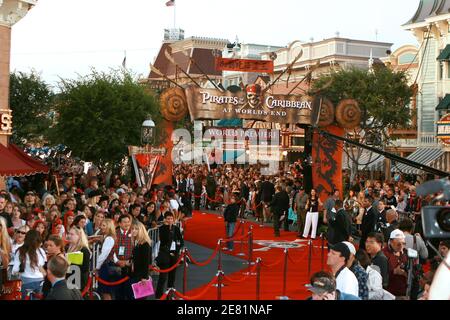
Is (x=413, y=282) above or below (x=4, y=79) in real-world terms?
below

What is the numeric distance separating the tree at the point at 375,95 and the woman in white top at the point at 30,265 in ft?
99.9

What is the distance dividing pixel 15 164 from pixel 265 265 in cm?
864

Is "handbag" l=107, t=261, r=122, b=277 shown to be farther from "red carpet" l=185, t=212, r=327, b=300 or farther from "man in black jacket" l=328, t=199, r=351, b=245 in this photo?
"man in black jacket" l=328, t=199, r=351, b=245

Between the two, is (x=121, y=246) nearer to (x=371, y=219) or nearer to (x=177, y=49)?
(x=371, y=219)

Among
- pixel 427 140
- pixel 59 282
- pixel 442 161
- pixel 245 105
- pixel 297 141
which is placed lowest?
pixel 59 282

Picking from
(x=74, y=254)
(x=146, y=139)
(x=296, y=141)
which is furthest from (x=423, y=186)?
(x=296, y=141)

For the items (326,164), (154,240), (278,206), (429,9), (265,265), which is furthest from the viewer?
(429,9)

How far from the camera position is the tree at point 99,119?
29.3m

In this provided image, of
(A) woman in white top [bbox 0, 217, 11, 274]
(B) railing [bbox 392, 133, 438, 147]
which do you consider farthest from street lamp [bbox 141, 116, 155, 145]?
(B) railing [bbox 392, 133, 438, 147]

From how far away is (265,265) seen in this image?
626 inches

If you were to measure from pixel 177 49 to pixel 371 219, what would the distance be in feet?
223

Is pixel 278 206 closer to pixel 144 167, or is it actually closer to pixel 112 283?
pixel 144 167

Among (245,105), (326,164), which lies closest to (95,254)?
(245,105)
